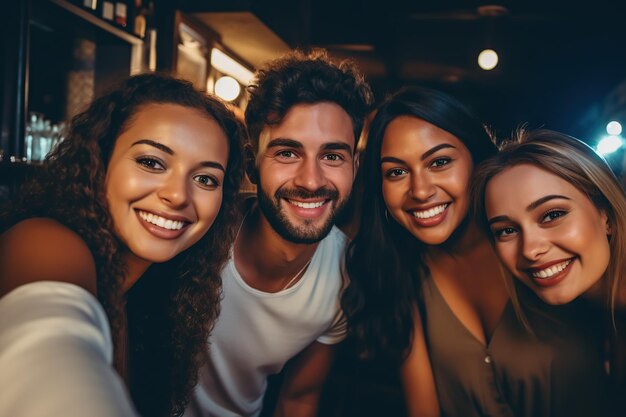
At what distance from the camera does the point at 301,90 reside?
2.19 metres

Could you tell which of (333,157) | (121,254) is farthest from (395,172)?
(121,254)

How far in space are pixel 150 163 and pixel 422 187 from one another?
3.55 feet

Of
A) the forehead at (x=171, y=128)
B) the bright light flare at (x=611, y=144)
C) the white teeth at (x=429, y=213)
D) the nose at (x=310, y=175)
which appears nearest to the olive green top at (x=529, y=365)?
the white teeth at (x=429, y=213)

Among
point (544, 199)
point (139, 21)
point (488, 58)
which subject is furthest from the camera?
point (488, 58)

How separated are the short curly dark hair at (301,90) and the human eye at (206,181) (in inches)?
28.3

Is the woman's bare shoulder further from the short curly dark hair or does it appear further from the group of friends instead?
the short curly dark hair

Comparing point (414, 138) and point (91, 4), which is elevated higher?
point (91, 4)

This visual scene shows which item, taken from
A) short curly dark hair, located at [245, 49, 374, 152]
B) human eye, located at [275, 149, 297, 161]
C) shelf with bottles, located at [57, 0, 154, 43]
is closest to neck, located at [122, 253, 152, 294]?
human eye, located at [275, 149, 297, 161]

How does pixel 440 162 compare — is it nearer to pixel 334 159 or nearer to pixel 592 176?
pixel 334 159

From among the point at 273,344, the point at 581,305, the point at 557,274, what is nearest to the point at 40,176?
the point at 273,344

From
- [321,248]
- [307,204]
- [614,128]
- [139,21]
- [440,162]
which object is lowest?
[321,248]

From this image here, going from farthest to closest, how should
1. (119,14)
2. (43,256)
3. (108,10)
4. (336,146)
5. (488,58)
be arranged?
(488,58), (119,14), (108,10), (336,146), (43,256)

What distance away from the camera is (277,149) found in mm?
2168

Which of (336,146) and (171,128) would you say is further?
(336,146)
